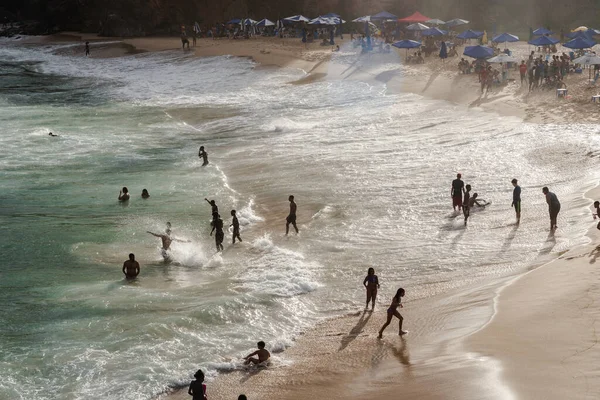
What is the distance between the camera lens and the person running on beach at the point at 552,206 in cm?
1762

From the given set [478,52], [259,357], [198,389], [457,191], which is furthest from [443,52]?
[198,389]

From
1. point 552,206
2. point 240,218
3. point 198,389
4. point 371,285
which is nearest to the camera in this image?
point 198,389

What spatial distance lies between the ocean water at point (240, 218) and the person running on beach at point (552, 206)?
30 centimetres

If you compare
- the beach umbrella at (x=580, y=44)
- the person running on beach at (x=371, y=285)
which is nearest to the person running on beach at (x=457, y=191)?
the person running on beach at (x=371, y=285)

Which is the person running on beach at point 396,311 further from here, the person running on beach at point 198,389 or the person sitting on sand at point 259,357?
the person running on beach at point 198,389

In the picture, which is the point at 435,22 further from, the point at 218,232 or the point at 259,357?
the point at 259,357

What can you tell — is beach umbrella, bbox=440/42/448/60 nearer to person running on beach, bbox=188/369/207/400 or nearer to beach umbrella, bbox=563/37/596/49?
beach umbrella, bbox=563/37/596/49

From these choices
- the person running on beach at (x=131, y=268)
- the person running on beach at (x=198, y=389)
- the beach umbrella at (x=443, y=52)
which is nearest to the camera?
the person running on beach at (x=198, y=389)

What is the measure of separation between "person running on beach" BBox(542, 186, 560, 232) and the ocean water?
0.30m

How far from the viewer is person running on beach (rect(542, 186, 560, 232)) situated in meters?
17.6

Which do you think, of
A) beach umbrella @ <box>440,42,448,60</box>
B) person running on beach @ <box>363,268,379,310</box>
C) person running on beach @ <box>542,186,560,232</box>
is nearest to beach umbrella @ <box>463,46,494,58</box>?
beach umbrella @ <box>440,42,448,60</box>

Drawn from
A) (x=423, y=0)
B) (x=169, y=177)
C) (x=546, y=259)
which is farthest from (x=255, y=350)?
(x=423, y=0)

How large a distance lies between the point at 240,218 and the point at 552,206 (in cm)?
808

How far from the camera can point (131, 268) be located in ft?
56.0
